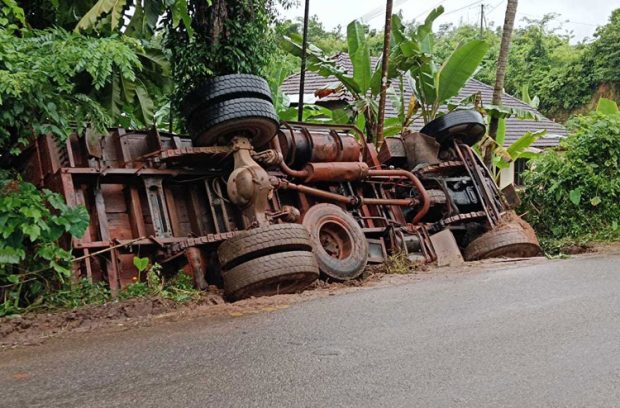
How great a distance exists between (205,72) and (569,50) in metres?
35.4

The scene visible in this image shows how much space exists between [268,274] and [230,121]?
1725 millimetres

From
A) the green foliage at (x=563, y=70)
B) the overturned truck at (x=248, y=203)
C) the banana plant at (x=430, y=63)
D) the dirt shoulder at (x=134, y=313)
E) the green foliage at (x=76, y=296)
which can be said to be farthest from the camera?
the green foliage at (x=563, y=70)

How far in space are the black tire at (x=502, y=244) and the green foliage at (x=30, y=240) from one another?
4986 millimetres

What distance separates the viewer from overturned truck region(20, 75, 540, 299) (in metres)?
5.48

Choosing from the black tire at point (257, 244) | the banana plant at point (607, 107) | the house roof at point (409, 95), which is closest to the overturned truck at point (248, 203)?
the black tire at point (257, 244)

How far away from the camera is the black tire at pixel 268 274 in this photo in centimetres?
526

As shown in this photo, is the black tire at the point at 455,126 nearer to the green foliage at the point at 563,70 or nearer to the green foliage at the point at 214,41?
the green foliage at the point at 214,41

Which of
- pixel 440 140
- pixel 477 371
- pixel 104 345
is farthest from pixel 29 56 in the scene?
pixel 440 140

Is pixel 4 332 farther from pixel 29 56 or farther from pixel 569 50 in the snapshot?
pixel 569 50

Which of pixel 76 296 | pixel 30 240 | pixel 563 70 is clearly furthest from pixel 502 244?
pixel 563 70

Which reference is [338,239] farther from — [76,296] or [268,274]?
[76,296]

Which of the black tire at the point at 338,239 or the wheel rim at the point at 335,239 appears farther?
the wheel rim at the point at 335,239

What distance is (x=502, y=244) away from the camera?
772 cm

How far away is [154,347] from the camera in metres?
3.64
